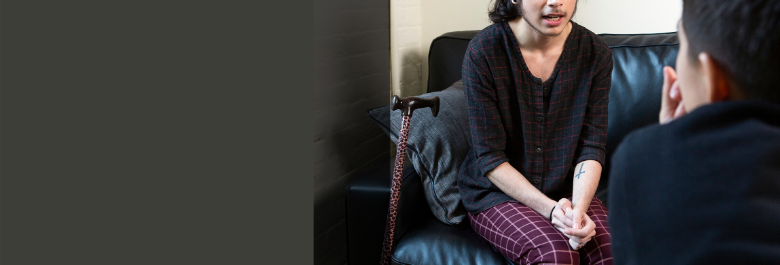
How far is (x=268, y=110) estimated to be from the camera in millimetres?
1064

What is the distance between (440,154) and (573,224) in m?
0.41

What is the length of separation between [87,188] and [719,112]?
2.43 ft

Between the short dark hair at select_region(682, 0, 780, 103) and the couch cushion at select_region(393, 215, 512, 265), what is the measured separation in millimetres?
913

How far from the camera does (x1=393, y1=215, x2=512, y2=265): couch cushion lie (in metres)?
1.32

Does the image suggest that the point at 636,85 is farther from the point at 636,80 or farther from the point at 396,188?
the point at 396,188

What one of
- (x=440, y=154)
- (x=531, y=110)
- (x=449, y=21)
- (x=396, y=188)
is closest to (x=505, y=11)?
(x=531, y=110)

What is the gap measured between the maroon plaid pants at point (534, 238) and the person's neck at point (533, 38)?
0.39 m

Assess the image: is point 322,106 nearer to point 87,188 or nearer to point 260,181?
point 260,181

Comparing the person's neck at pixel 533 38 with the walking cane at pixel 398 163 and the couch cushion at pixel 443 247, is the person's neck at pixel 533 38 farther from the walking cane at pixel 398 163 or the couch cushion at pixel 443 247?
the couch cushion at pixel 443 247

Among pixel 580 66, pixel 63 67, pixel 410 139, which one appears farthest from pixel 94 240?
pixel 580 66

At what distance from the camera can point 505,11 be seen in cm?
138

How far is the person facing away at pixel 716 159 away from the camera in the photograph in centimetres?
42

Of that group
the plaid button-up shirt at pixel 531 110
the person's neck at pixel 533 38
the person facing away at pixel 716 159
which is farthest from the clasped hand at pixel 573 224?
the person facing away at pixel 716 159

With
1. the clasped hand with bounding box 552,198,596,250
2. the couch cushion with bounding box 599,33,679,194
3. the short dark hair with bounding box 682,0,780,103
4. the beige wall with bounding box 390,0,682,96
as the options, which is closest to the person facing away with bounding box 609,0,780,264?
the short dark hair with bounding box 682,0,780,103
